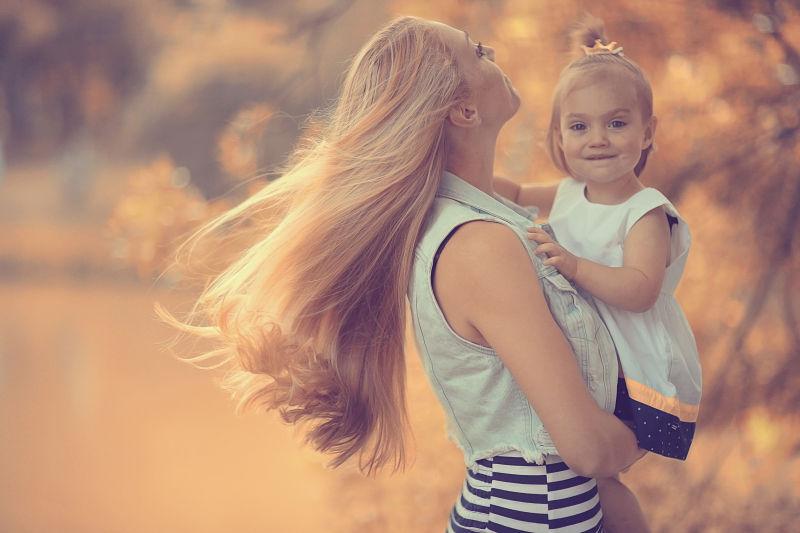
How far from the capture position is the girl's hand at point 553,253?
4.40 ft

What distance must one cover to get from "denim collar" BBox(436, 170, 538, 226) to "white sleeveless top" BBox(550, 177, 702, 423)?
16 centimetres

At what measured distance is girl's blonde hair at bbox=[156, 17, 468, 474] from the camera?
4.51 feet

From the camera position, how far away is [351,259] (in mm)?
1404

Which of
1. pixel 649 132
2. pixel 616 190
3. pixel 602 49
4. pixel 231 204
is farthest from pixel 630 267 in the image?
pixel 231 204

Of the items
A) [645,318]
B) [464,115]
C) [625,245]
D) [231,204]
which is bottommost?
[645,318]

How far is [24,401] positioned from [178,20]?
60.4 inches

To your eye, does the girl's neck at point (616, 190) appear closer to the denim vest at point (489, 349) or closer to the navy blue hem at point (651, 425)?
the denim vest at point (489, 349)

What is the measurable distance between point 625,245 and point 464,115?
34cm

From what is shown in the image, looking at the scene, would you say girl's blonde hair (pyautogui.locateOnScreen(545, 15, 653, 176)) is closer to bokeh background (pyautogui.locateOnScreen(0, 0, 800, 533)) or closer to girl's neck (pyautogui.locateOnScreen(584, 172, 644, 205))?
girl's neck (pyautogui.locateOnScreen(584, 172, 644, 205))

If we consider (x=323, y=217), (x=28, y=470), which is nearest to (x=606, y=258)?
(x=323, y=217)

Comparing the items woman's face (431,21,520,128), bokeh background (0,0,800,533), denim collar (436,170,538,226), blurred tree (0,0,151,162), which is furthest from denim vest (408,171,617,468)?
blurred tree (0,0,151,162)

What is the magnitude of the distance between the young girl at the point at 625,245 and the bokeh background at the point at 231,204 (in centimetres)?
129

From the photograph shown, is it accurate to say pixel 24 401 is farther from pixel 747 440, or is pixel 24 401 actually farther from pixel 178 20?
pixel 747 440

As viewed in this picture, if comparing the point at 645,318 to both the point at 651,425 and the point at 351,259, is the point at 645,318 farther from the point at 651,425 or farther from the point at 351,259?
the point at 351,259
